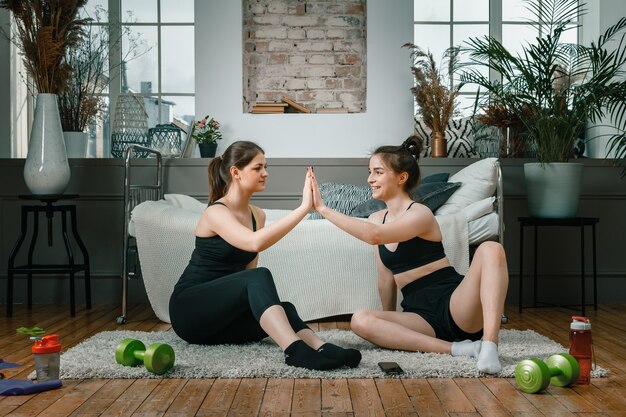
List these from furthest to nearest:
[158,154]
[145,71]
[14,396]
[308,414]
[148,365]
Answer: [145,71], [158,154], [148,365], [14,396], [308,414]

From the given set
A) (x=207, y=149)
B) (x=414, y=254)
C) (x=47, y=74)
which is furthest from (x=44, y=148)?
(x=414, y=254)

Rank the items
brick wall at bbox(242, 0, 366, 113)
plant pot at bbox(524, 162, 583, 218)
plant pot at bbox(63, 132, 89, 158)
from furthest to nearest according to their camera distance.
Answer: brick wall at bbox(242, 0, 366, 113)
plant pot at bbox(63, 132, 89, 158)
plant pot at bbox(524, 162, 583, 218)

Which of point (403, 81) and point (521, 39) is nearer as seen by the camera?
point (403, 81)

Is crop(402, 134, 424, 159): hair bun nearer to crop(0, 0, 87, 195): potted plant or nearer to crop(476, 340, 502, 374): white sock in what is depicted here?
crop(476, 340, 502, 374): white sock

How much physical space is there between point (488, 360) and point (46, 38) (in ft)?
10.3

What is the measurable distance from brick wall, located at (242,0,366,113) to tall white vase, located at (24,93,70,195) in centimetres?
178

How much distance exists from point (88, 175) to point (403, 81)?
2.34m

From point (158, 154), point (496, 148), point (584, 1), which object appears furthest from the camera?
point (584, 1)

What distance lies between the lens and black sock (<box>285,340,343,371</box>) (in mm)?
2719

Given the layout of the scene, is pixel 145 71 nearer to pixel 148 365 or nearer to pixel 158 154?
pixel 158 154

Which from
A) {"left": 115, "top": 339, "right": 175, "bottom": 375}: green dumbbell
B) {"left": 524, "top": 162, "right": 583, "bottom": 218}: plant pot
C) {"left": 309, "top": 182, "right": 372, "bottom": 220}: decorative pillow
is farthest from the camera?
{"left": 309, "top": 182, "right": 372, "bottom": 220}: decorative pillow

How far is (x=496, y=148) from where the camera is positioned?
17.3ft

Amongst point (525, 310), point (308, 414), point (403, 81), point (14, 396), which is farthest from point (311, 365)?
point (403, 81)

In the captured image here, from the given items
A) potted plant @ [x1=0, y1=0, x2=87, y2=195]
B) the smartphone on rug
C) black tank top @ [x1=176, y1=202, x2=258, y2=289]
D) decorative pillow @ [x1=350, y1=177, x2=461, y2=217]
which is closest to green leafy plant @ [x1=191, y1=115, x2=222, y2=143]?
potted plant @ [x1=0, y1=0, x2=87, y2=195]
